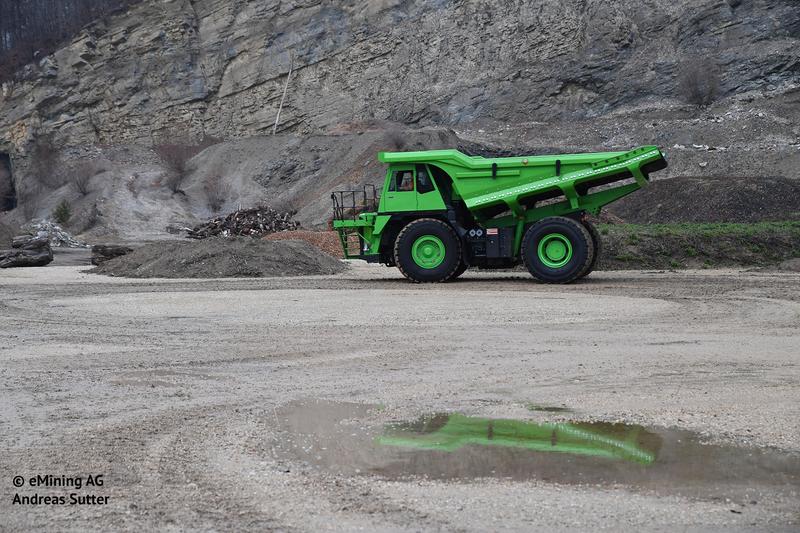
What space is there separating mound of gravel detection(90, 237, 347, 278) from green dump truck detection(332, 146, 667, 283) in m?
3.31

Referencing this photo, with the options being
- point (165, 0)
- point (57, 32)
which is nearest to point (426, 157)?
point (165, 0)

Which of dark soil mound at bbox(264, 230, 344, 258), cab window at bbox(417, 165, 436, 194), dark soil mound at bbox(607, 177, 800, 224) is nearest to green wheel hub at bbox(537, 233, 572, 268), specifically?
cab window at bbox(417, 165, 436, 194)

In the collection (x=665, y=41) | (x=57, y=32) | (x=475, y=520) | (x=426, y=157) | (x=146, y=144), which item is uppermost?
(x=57, y=32)

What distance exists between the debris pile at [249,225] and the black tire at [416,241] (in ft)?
57.1

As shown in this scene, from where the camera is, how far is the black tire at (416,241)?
17538 millimetres

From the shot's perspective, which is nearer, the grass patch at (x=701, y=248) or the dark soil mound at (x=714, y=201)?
the grass patch at (x=701, y=248)

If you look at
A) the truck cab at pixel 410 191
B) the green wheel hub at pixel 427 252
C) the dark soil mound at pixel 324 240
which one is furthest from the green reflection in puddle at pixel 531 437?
the dark soil mound at pixel 324 240

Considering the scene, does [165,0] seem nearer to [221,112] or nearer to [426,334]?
[221,112]

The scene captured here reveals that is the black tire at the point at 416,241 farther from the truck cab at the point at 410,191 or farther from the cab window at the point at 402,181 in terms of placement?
the cab window at the point at 402,181

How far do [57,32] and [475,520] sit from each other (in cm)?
7431

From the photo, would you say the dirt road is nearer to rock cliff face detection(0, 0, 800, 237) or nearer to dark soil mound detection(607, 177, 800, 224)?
dark soil mound detection(607, 177, 800, 224)

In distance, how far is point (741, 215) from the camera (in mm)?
27312

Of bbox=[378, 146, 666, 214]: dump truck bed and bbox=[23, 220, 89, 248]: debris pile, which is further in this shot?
bbox=[23, 220, 89, 248]: debris pile

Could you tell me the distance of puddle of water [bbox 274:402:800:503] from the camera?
15.5 feet
